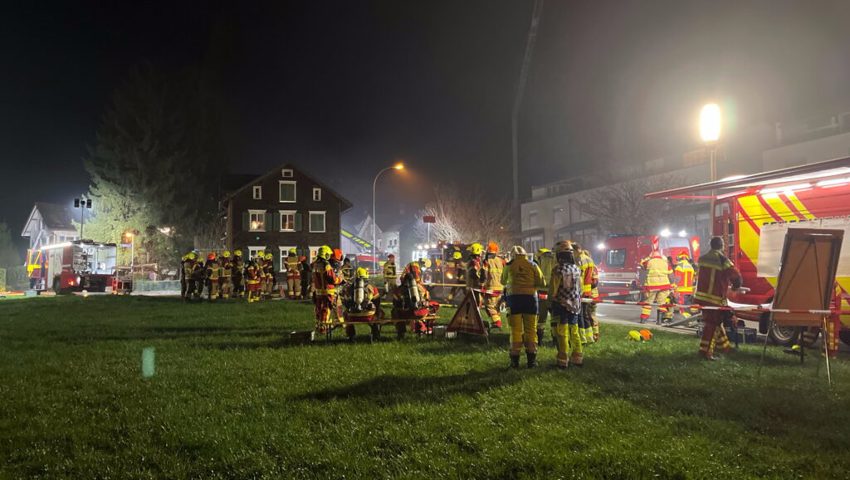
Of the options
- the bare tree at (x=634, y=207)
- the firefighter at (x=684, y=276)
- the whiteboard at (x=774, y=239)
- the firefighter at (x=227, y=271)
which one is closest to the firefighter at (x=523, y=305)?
the whiteboard at (x=774, y=239)

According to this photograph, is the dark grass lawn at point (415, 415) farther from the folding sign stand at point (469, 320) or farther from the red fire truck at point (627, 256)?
the red fire truck at point (627, 256)

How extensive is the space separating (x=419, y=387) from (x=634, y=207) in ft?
127

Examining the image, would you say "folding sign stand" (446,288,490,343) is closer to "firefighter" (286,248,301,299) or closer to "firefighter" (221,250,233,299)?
"firefighter" (286,248,301,299)

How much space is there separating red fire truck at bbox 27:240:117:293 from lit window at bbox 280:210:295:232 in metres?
14.7

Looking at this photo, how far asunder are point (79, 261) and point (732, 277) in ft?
117

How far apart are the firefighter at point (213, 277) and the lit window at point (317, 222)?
25.0 meters

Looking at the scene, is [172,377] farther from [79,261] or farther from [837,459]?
Answer: [79,261]

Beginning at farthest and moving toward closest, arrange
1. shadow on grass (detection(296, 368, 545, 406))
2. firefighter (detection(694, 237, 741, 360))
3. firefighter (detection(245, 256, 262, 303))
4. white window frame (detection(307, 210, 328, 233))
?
white window frame (detection(307, 210, 328, 233)) < firefighter (detection(245, 256, 262, 303)) < firefighter (detection(694, 237, 741, 360)) < shadow on grass (detection(296, 368, 545, 406))

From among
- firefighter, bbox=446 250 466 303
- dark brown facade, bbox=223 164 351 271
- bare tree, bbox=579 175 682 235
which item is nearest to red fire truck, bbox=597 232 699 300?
firefighter, bbox=446 250 466 303

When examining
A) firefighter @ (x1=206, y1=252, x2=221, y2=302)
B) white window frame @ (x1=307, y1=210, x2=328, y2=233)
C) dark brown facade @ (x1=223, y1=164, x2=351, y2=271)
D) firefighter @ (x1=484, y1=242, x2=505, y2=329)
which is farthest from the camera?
white window frame @ (x1=307, y1=210, x2=328, y2=233)

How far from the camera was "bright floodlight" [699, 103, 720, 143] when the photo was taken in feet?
38.8

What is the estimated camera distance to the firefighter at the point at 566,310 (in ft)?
26.8

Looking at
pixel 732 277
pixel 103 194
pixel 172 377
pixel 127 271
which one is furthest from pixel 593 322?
pixel 103 194

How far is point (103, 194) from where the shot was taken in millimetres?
46812
